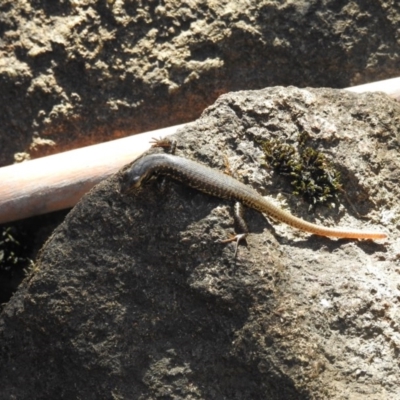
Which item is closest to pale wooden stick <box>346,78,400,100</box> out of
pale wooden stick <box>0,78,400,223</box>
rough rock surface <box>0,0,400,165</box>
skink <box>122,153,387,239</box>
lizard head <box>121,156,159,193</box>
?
rough rock surface <box>0,0,400,165</box>

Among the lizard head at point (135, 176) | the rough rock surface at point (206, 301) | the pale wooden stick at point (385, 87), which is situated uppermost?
the lizard head at point (135, 176)

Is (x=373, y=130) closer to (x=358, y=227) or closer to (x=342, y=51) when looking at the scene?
(x=358, y=227)

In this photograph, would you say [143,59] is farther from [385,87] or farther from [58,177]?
[385,87]

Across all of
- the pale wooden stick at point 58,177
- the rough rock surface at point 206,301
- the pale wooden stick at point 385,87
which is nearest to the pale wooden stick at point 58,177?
the pale wooden stick at point 58,177

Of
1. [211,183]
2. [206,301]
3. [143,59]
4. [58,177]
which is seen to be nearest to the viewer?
[206,301]

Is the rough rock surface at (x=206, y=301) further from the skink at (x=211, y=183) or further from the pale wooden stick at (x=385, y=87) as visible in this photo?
the pale wooden stick at (x=385, y=87)

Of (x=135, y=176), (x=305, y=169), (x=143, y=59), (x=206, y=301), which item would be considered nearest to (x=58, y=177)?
(x=135, y=176)
